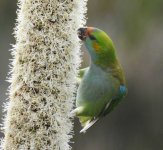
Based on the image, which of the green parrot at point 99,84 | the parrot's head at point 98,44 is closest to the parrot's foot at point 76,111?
the green parrot at point 99,84

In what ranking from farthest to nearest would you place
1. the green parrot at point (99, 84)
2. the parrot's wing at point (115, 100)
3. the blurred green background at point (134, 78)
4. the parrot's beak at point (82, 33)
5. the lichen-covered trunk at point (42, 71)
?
the blurred green background at point (134, 78)
the parrot's wing at point (115, 100)
the green parrot at point (99, 84)
the lichen-covered trunk at point (42, 71)
the parrot's beak at point (82, 33)

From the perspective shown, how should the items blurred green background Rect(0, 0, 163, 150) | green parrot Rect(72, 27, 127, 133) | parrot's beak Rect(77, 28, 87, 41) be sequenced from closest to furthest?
1. parrot's beak Rect(77, 28, 87, 41)
2. green parrot Rect(72, 27, 127, 133)
3. blurred green background Rect(0, 0, 163, 150)

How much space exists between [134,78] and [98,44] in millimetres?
8623

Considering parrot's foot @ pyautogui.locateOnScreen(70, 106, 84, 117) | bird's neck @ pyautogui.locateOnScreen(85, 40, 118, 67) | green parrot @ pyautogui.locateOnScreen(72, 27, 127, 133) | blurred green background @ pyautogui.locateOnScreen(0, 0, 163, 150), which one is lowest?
blurred green background @ pyautogui.locateOnScreen(0, 0, 163, 150)

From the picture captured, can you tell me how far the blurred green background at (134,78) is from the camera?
13.8m

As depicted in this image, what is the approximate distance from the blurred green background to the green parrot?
7.35 meters

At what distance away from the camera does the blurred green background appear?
1377 cm

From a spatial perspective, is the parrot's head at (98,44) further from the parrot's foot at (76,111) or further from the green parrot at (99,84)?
the parrot's foot at (76,111)

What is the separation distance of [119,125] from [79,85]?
8198mm

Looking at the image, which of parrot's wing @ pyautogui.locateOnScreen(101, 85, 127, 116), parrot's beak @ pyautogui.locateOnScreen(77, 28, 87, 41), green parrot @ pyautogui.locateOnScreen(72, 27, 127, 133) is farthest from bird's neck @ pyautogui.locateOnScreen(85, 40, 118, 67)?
parrot's wing @ pyautogui.locateOnScreen(101, 85, 127, 116)

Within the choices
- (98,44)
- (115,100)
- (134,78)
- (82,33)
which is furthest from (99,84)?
(134,78)

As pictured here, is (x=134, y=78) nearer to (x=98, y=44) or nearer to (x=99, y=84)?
(x=99, y=84)

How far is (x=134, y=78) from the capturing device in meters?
14.1

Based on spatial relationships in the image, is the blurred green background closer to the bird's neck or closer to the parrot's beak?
the bird's neck
